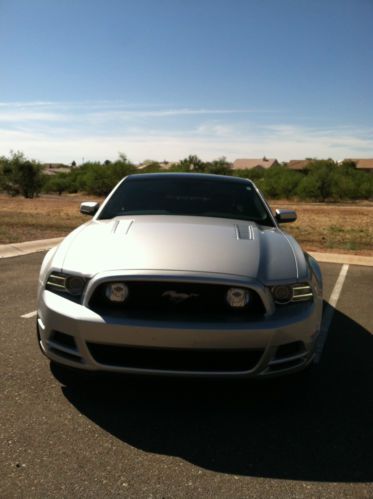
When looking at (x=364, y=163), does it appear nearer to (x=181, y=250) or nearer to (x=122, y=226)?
(x=122, y=226)

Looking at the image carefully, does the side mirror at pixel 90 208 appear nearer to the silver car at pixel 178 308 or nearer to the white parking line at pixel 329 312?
the silver car at pixel 178 308

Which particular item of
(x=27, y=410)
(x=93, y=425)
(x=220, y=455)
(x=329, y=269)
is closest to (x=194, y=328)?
(x=220, y=455)

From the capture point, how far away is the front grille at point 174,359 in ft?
8.75

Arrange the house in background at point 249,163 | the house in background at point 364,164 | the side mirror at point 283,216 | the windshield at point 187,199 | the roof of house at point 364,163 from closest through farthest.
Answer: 1. the windshield at point 187,199
2. the side mirror at point 283,216
3. the house in background at point 364,164
4. the roof of house at point 364,163
5. the house in background at point 249,163

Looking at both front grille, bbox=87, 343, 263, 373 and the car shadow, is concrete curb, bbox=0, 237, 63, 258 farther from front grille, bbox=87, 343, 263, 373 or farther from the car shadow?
front grille, bbox=87, 343, 263, 373

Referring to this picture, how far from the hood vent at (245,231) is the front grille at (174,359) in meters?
0.98

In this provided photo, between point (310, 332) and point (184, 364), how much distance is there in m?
0.81

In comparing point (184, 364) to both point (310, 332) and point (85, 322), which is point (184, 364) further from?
point (310, 332)

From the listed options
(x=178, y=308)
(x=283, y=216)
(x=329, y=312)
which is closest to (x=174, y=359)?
(x=178, y=308)

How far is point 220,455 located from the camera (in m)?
2.48

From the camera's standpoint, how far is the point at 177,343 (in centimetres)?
257

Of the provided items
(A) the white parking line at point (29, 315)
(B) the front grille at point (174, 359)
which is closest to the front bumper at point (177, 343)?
(B) the front grille at point (174, 359)

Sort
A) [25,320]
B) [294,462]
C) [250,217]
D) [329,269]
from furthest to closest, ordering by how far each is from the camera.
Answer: [329,269]
[25,320]
[250,217]
[294,462]

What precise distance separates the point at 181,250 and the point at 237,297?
1.61 feet
